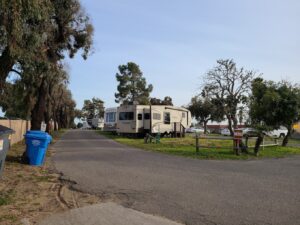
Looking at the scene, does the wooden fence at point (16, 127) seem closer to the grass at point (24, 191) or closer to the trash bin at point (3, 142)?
the grass at point (24, 191)

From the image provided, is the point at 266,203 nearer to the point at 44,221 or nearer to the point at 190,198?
the point at 190,198

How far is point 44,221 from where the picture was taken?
18.2 feet

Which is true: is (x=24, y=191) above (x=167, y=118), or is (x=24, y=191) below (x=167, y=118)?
below

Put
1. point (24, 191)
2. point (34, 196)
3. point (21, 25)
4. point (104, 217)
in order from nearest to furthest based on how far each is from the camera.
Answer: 1. point (104, 217)
2. point (34, 196)
3. point (24, 191)
4. point (21, 25)

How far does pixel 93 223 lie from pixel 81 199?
183 centimetres

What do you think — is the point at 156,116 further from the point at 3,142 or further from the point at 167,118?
the point at 3,142

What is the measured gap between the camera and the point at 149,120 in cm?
2956

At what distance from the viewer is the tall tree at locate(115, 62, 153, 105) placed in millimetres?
79250

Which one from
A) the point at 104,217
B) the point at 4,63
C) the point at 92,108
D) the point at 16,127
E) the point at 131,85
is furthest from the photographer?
the point at 92,108

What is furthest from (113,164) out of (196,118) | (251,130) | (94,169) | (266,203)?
(196,118)

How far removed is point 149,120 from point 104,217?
23.9 m

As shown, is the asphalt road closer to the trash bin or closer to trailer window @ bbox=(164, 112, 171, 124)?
the trash bin

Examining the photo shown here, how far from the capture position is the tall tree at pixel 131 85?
7925 centimetres

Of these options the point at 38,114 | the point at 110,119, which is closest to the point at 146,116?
the point at 110,119
